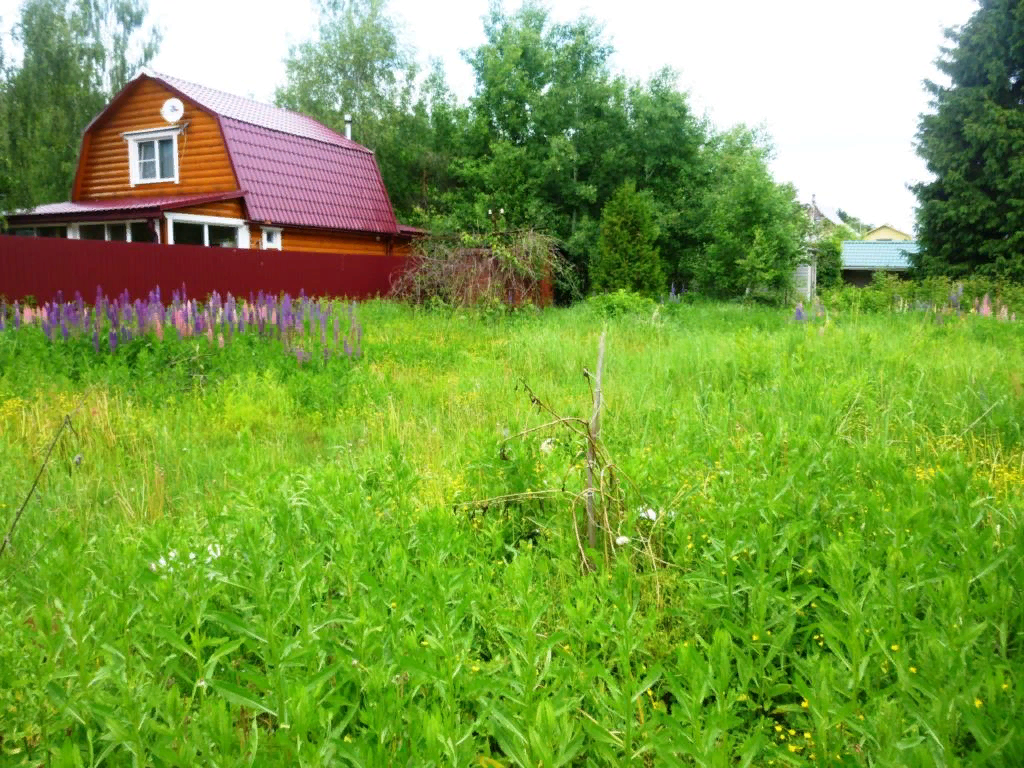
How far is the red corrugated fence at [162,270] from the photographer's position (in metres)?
11.7

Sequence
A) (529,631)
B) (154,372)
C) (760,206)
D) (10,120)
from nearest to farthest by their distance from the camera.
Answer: (529,631), (154,372), (760,206), (10,120)

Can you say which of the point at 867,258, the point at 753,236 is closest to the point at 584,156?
the point at 753,236

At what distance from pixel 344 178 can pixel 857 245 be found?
40985mm

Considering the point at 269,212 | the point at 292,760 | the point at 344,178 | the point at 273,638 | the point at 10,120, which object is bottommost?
the point at 292,760

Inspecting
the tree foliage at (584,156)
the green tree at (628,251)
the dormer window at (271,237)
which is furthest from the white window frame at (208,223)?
the green tree at (628,251)

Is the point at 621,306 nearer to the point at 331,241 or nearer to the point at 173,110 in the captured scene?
the point at 331,241

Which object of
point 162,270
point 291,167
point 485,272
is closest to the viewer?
point 162,270

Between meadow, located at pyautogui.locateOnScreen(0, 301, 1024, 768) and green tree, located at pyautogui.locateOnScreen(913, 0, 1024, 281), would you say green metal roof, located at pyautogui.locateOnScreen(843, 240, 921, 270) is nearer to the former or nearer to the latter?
green tree, located at pyautogui.locateOnScreen(913, 0, 1024, 281)

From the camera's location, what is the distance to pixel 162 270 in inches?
536

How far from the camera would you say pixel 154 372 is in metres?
6.89

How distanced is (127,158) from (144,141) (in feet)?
2.64

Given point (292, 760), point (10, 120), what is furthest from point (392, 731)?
point (10, 120)

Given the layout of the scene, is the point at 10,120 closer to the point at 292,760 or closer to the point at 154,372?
the point at 154,372

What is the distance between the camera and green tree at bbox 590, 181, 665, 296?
18484mm
